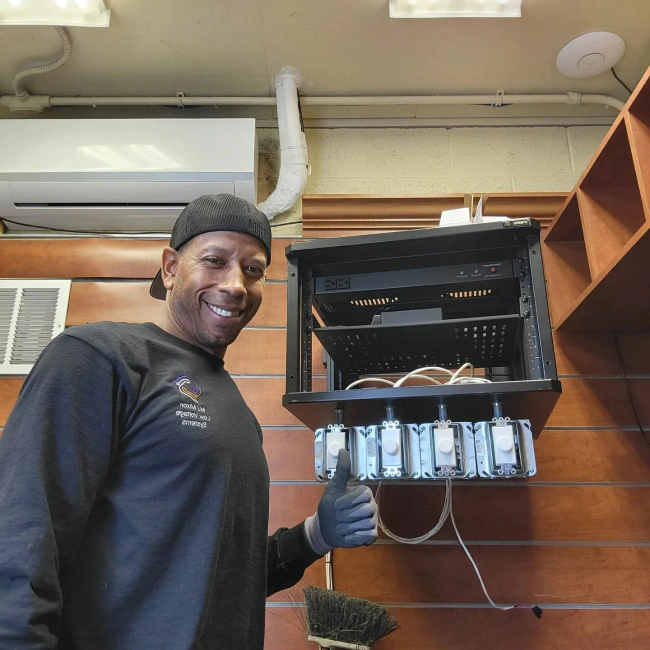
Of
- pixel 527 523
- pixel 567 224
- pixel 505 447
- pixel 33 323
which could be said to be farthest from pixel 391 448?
pixel 33 323

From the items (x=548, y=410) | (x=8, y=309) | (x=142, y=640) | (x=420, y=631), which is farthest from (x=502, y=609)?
(x=8, y=309)

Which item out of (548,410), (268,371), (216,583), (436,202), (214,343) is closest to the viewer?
(216,583)

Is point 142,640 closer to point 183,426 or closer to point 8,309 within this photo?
point 183,426

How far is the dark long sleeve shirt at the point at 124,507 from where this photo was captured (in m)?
0.60

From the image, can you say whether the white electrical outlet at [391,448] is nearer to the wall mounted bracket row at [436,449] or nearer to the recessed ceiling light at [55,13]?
the wall mounted bracket row at [436,449]

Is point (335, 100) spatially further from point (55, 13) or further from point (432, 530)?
point (432, 530)

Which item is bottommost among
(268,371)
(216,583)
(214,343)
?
(216,583)

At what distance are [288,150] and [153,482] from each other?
120 centimetres

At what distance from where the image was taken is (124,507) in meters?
0.72

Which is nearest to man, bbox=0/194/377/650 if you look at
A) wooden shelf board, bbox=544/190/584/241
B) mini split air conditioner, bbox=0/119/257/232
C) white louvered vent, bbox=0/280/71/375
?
mini split air conditioner, bbox=0/119/257/232

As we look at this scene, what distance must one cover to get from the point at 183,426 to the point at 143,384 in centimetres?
9

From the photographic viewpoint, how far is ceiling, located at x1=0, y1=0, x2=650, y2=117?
1498 mm

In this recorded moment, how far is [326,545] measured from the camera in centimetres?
103

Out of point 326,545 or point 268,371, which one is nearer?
point 326,545
